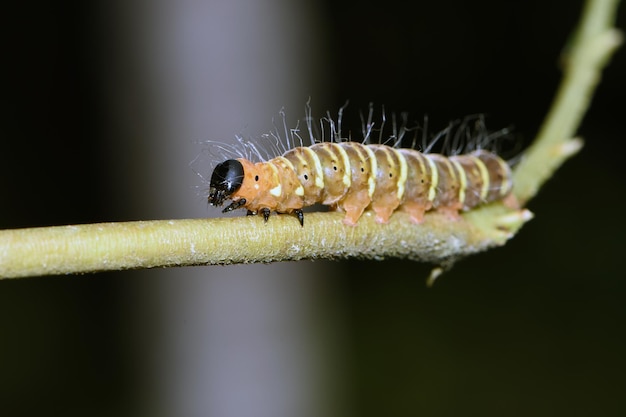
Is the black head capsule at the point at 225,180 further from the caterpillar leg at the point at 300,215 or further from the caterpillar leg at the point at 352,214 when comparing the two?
the caterpillar leg at the point at 352,214

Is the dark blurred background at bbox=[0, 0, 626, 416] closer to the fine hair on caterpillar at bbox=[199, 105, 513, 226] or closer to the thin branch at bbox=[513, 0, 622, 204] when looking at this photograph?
the fine hair on caterpillar at bbox=[199, 105, 513, 226]

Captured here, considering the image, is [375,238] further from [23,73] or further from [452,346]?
[23,73]

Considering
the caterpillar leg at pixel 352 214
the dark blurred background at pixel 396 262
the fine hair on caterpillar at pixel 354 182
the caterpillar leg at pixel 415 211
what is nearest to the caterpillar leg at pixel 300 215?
the fine hair on caterpillar at pixel 354 182

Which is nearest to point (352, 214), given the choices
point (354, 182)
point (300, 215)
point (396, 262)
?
point (300, 215)

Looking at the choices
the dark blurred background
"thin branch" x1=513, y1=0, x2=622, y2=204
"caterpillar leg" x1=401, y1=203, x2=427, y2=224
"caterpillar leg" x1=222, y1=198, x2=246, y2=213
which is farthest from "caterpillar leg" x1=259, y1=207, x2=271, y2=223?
the dark blurred background

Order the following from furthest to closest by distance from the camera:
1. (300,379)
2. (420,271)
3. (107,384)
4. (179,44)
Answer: (420,271), (107,384), (300,379), (179,44)

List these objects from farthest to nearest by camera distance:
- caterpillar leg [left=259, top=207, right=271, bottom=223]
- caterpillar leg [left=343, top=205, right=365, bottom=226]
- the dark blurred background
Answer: the dark blurred background → caterpillar leg [left=343, top=205, right=365, bottom=226] → caterpillar leg [left=259, top=207, right=271, bottom=223]

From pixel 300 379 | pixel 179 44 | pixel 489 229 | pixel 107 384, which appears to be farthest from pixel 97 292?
pixel 489 229
